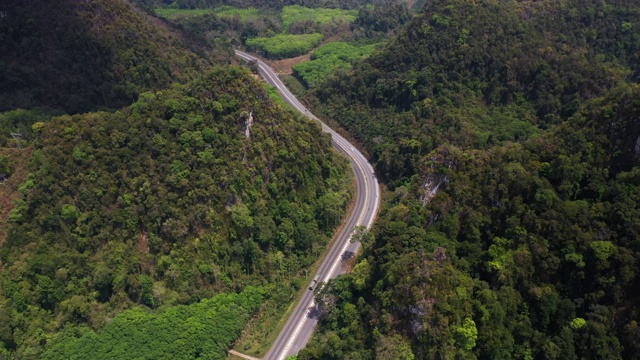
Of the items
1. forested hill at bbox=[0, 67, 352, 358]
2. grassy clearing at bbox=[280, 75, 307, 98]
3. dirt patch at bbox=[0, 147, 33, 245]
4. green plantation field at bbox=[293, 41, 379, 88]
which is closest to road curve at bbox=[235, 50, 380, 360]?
forested hill at bbox=[0, 67, 352, 358]

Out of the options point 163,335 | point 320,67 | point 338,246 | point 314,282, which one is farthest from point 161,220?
point 320,67

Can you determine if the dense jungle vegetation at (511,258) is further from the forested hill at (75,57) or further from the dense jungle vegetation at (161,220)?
the forested hill at (75,57)

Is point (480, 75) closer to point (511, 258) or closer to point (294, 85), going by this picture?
point (294, 85)

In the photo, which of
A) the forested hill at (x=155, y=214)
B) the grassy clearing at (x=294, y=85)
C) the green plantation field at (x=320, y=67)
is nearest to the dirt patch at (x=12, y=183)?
the forested hill at (x=155, y=214)

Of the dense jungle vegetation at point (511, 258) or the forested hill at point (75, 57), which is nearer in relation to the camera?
the dense jungle vegetation at point (511, 258)

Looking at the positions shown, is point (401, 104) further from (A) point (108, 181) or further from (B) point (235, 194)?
(A) point (108, 181)

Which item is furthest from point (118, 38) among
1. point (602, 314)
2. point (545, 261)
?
point (602, 314)

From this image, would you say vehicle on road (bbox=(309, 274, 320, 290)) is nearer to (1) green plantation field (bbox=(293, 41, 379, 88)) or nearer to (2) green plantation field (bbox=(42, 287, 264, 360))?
(2) green plantation field (bbox=(42, 287, 264, 360))
